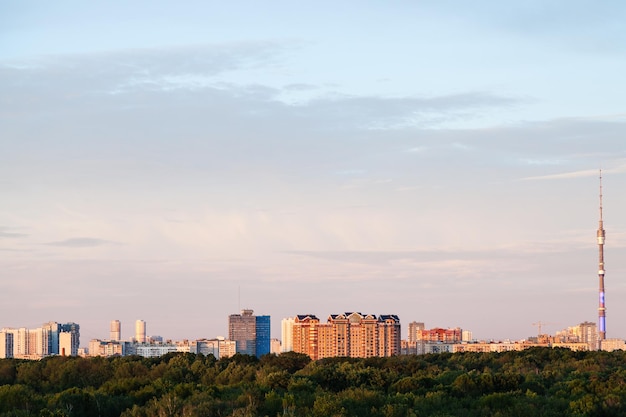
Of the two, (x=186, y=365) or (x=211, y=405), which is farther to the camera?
(x=186, y=365)

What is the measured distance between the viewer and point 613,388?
2173 inches

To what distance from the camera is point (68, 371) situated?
7481cm

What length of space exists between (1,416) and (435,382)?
2799cm

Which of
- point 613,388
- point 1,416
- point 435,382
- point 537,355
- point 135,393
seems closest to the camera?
point 1,416

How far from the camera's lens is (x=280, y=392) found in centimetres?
4884

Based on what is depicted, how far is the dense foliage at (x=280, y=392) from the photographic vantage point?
139 ft


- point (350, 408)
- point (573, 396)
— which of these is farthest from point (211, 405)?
point (573, 396)

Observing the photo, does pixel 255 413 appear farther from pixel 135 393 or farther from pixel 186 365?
pixel 186 365

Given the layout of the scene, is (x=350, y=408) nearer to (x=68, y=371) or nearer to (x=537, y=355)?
(x=68, y=371)

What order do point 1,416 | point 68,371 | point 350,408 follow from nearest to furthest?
point 1,416, point 350,408, point 68,371

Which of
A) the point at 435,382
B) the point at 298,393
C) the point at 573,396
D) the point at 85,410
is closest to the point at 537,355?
the point at 435,382

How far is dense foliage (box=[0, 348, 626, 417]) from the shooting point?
139ft

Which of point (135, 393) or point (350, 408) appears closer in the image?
point (350, 408)

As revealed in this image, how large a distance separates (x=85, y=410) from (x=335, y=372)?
21190 mm
